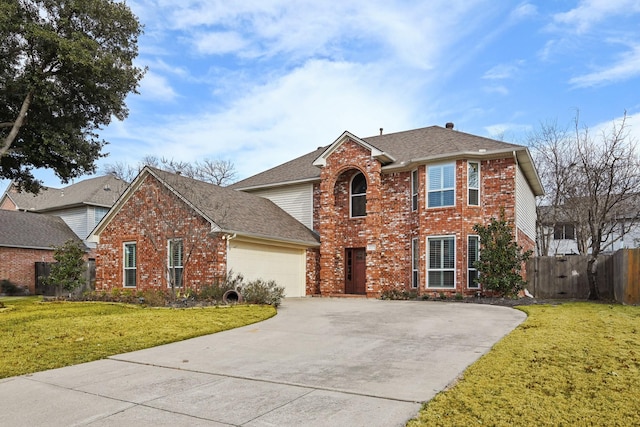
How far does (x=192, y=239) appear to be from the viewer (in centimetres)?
1656

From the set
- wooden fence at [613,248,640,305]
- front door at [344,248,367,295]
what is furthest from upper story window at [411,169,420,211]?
wooden fence at [613,248,640,305]

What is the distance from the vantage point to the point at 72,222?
3234 centimetres

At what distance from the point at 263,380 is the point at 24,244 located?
26.1 m

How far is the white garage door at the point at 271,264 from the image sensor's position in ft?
54.5

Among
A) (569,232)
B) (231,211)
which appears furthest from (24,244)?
(569,232)

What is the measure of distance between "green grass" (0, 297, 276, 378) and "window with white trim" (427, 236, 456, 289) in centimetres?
735

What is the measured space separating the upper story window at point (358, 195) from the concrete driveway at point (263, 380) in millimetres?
10554

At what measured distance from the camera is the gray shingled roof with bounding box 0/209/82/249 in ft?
86.0

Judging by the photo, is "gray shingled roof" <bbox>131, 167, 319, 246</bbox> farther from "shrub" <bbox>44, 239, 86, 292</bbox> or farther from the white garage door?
"shrub" <bbox>44, 239, 86, 292</bbox>

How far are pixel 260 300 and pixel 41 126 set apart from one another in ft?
35.3

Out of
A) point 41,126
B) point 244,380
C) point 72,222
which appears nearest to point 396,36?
point 244,380

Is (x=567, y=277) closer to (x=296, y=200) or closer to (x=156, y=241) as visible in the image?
(x=296, y=200)

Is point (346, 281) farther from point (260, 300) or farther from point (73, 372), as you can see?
point (73, 372)

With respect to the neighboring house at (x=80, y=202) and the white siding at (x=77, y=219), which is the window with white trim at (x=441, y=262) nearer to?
the neighboring house at (x=80, y=202)
